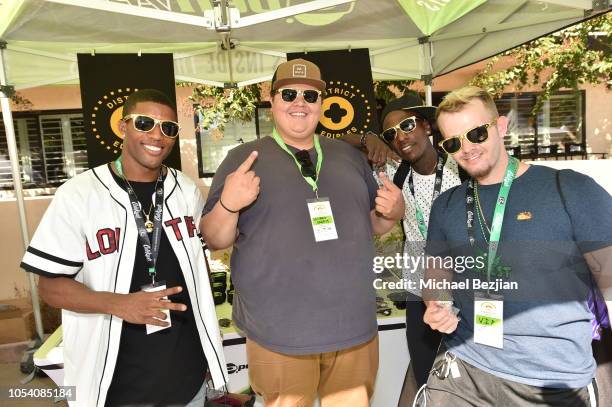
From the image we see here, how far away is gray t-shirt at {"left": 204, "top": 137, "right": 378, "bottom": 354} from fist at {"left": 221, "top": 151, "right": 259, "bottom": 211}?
4.6 inches

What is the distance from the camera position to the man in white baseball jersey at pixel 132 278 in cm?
164

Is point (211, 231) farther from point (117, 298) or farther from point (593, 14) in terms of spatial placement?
point (593, 14)

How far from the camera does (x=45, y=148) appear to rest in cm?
663

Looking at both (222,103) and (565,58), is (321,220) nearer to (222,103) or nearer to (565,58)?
(222,103)

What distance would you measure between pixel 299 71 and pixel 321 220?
2.17 ft

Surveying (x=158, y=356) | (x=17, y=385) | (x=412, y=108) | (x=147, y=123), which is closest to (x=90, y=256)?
(x=158, y=356)

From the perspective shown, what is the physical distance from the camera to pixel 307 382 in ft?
5.96

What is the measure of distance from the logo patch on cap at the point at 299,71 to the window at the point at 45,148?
19.3 feet

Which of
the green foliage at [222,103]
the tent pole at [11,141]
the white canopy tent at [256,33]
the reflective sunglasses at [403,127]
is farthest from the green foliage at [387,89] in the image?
the tent pole at [11,141]

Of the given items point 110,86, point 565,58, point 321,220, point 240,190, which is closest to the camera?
point 240,190

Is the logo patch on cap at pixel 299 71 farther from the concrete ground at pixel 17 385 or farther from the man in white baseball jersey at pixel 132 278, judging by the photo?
the concrete ground at pixel 17 385

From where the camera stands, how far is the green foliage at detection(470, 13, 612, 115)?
605 centimetres

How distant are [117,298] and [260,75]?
3.34 m

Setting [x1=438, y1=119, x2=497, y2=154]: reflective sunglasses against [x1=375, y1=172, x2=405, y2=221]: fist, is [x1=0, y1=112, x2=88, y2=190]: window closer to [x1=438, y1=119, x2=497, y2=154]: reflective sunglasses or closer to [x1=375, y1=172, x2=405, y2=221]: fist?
[x1=375, y1=172, x2=405, y2=221]: fist
